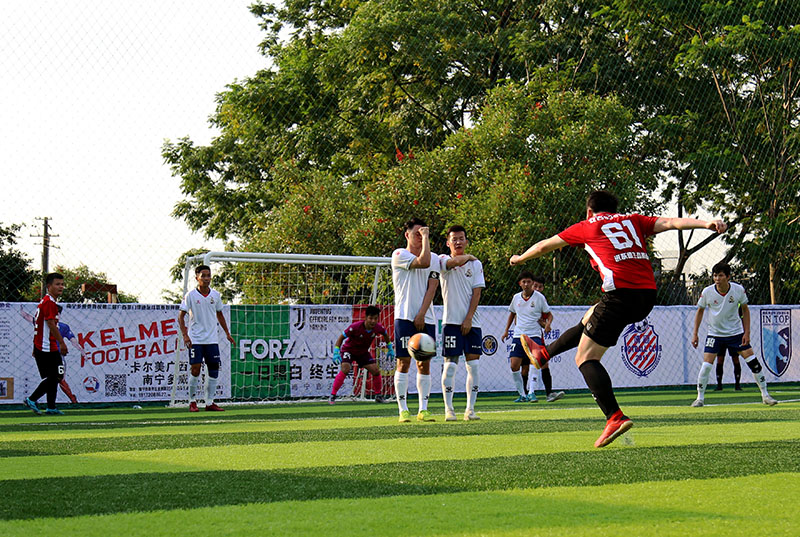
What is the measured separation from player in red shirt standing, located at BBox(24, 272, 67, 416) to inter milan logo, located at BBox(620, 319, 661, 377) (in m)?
12.2

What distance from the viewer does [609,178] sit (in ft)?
83.9

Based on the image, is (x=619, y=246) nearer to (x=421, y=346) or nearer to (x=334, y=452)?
(x=334, y=452)

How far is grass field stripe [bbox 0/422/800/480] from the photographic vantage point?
6.22 metres

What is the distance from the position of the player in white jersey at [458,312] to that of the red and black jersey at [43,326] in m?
6.69

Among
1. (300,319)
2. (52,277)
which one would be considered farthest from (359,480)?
(300,319)

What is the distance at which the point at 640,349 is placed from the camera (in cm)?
2175

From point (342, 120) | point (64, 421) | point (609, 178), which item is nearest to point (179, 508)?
point (64, 421)

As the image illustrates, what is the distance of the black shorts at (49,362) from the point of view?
14547 millimetres

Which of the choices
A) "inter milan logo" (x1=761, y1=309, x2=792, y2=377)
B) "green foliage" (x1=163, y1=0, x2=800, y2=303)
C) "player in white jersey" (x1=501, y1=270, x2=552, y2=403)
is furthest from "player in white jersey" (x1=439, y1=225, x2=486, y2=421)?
"inter milan logo" (x1=761, y1=309, x2=792, y2=377)

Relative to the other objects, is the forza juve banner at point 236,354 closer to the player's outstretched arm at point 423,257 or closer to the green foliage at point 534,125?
the green foliage at point 534,125

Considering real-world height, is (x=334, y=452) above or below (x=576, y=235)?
below

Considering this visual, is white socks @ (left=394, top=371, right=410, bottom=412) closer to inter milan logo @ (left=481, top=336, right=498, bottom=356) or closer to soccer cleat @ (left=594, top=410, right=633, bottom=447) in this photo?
soccer cleat @ (left=594, top=410, right=633, bottom=447)

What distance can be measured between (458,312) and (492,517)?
6.66m

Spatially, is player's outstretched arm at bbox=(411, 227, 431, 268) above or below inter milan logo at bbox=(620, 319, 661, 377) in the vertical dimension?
above
